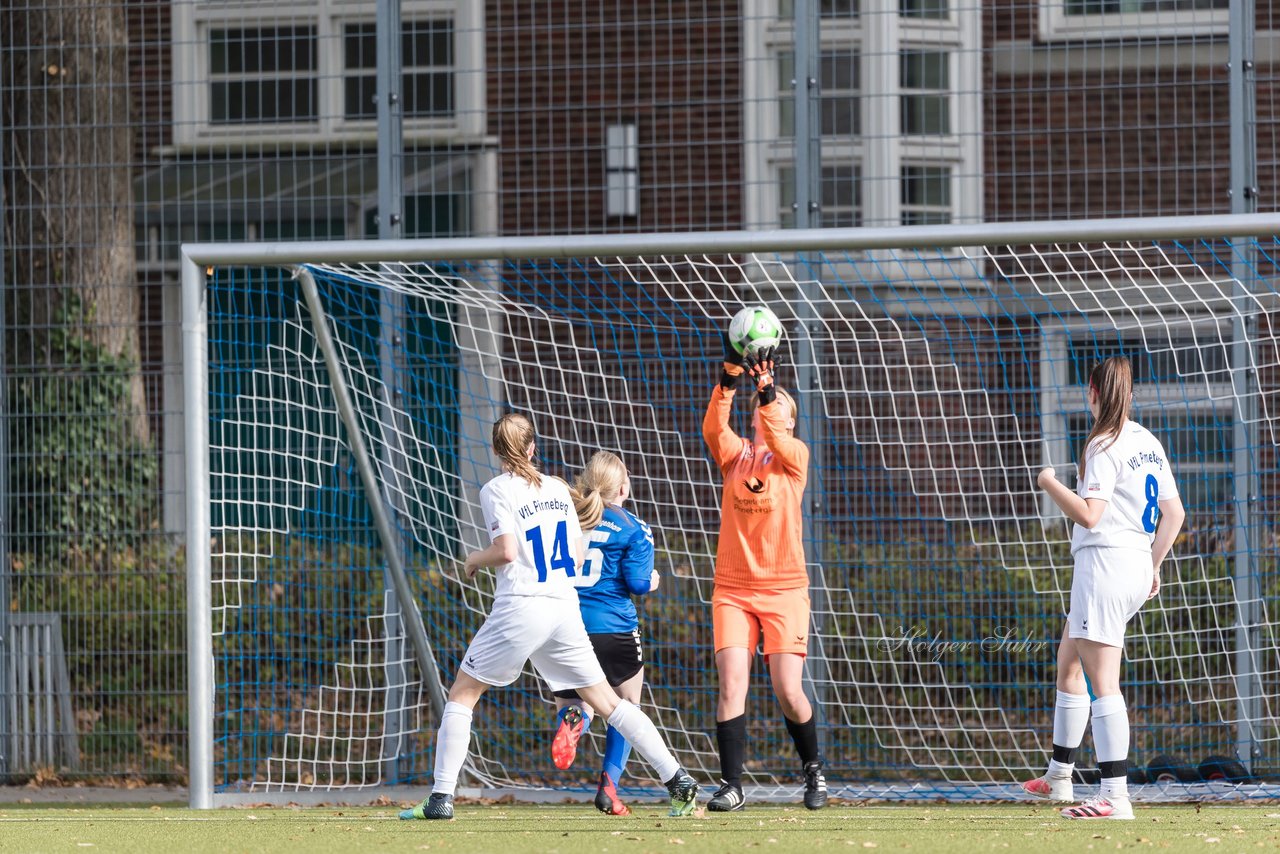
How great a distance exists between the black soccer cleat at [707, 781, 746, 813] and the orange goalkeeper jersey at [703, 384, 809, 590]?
81 cm

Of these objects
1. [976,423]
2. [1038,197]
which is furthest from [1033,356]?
[1038,197]

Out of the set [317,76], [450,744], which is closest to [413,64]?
[317,76]

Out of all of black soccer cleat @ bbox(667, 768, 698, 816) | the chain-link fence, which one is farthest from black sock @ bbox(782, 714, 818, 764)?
the chain-link fence

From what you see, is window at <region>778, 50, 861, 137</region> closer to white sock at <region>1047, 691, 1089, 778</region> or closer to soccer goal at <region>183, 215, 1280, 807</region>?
soccer goal at <region>183, 215, 1280, 807</region>

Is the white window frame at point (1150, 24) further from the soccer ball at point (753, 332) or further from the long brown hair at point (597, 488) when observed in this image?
the long brown hair at point (597, 488)

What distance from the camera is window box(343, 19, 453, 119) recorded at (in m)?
9.01

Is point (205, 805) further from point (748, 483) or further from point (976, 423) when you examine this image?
point (976, 423)

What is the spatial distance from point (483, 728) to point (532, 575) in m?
2.40

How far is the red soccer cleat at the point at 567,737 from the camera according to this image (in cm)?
600

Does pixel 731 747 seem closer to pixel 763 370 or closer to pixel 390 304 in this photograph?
pixel 763 370

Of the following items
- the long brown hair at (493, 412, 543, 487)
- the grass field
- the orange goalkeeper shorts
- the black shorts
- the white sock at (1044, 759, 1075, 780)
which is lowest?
the grass field

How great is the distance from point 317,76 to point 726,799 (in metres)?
4.47

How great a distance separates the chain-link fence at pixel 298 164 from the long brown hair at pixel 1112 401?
90.9 inches

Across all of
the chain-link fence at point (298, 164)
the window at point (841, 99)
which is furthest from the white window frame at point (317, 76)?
the window at point (841, 99)
